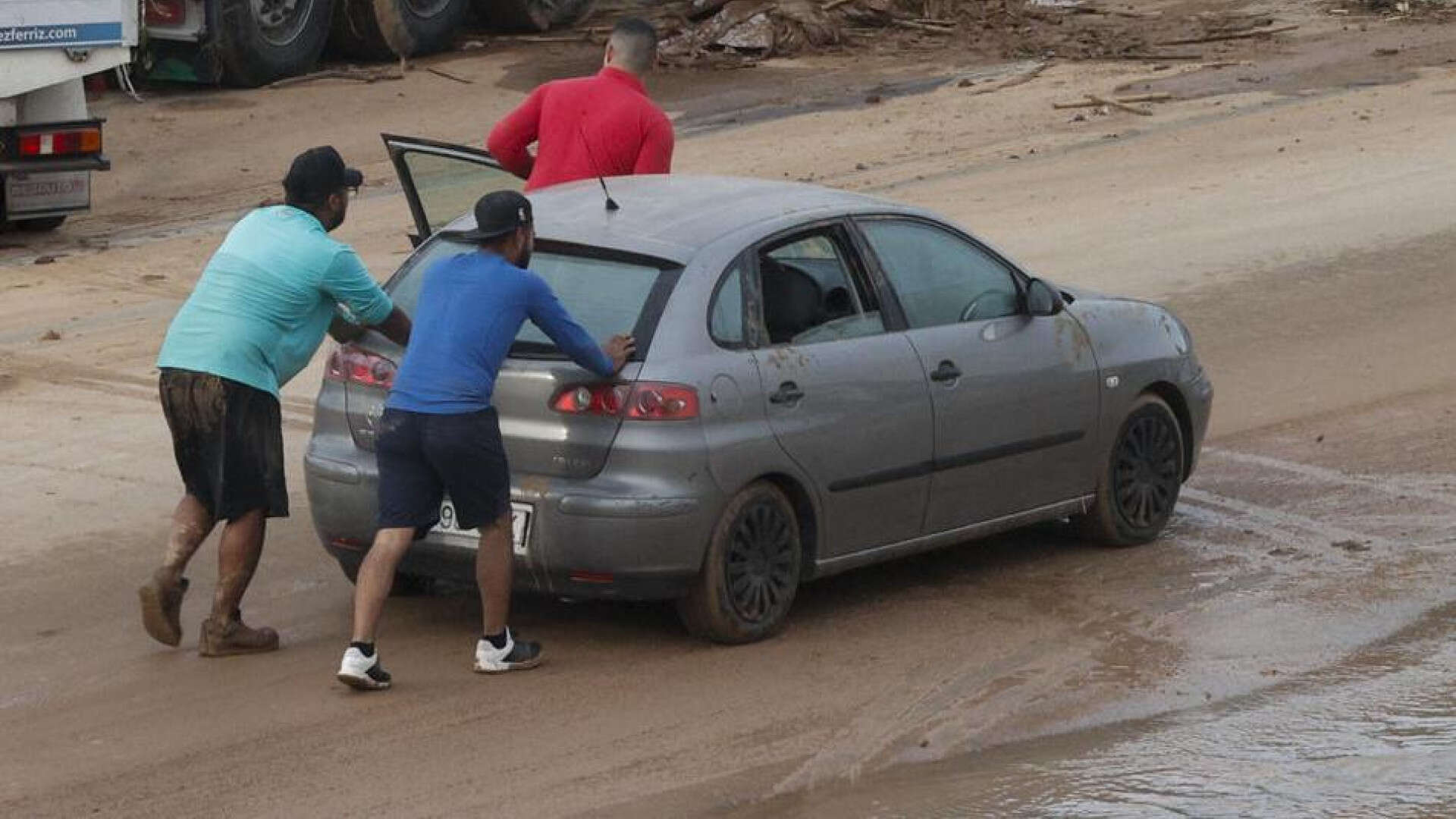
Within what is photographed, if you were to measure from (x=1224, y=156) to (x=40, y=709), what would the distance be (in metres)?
13.3

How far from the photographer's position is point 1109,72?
2348 centimetres

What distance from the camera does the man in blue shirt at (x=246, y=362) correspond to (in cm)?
799

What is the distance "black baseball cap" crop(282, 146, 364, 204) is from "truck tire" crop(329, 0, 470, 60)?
50.5ft

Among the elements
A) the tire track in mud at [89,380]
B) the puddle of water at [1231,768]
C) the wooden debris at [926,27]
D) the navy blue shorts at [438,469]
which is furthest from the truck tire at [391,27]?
the puddle of water at [1231,768]

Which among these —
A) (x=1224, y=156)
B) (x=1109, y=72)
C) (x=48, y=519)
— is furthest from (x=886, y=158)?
(x=48, y=519)

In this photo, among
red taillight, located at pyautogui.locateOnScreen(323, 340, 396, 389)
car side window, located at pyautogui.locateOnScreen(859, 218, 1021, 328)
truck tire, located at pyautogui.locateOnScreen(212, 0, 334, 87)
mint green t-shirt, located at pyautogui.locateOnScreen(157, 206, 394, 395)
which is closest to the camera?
mint green t-shirt, located at pyautogui.locateOnScreen(157, 206, 394, 395)

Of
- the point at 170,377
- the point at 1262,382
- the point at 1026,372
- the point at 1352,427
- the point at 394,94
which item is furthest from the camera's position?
the point at 394,94

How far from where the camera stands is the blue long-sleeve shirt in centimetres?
766

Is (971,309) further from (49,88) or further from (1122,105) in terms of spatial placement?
(1122,105)

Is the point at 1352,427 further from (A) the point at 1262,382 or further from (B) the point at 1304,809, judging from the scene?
(B) the point at 1304,809

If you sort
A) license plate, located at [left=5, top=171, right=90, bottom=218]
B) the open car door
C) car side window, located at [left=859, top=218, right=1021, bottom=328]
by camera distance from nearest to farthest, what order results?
car side window, located at [left=859, top=218, right=1021, bottom=328]
the open car door
license plate, located at [left=5, top=171, right=90, bottom=218]

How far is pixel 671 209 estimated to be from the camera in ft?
28.1

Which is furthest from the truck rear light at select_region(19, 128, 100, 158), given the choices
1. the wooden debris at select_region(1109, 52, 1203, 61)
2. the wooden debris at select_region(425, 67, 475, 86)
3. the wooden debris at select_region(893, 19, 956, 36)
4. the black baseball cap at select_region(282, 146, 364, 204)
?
the wooden debris at select_region(893, 19, 956, 36)

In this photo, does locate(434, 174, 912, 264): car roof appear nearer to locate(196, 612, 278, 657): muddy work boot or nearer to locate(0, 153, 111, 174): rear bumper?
locate(196, 612, 278, 657): muddy work boot
